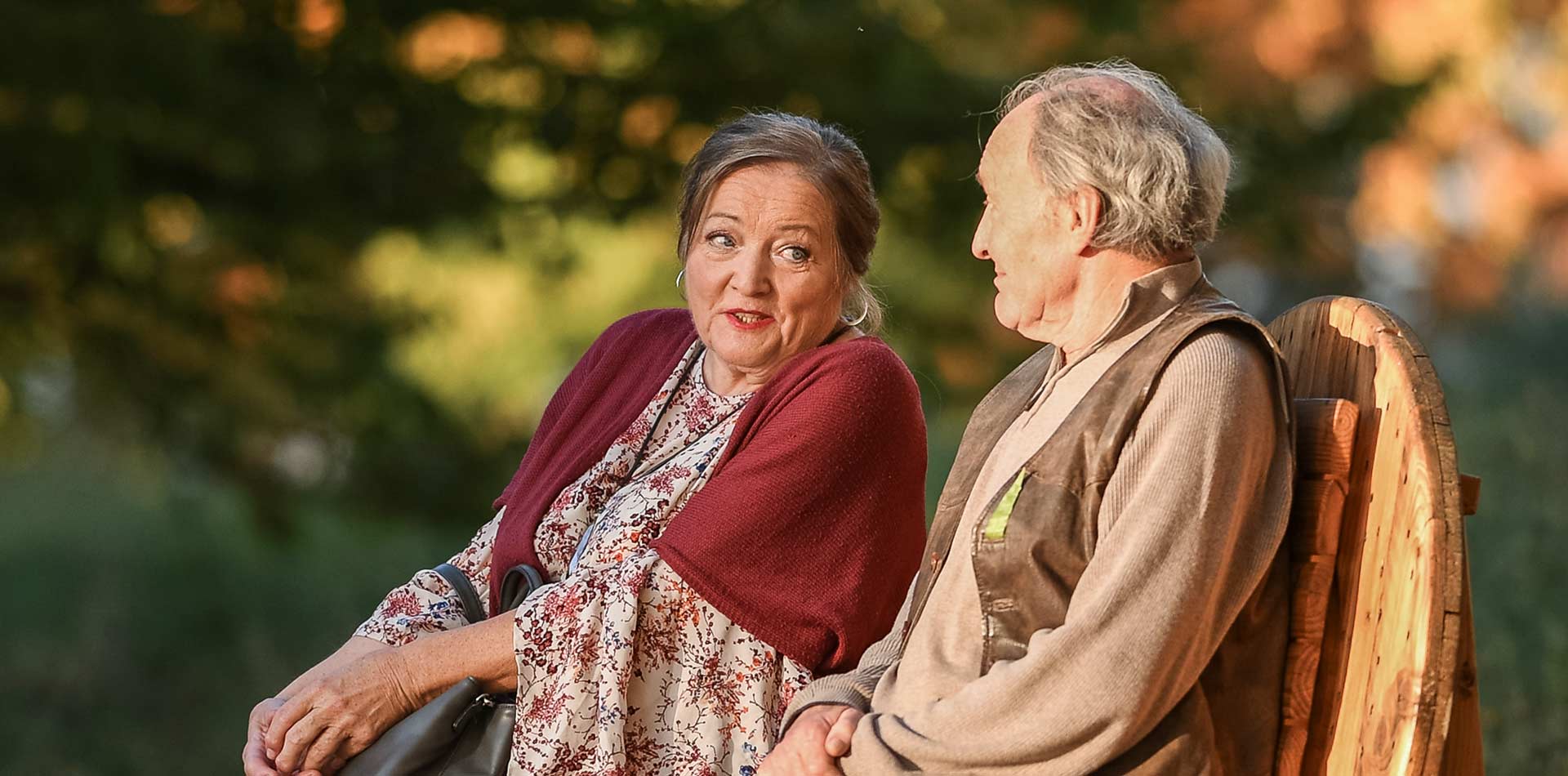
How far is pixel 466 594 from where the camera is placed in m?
2.44

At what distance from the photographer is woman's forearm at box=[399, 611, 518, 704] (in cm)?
213

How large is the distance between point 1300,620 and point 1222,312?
0.32 m

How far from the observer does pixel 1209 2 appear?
30.0 ft

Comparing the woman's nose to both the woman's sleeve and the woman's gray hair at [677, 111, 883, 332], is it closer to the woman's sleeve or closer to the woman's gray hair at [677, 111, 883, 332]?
the woman's gray hair at [677, 111, 883, 332]

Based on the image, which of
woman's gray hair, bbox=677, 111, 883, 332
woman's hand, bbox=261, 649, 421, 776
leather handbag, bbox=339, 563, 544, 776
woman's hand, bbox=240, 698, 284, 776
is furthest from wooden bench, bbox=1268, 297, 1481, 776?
woman's hand, bbox=240, 698, 284, 776

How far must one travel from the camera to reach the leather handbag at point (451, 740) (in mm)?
2094

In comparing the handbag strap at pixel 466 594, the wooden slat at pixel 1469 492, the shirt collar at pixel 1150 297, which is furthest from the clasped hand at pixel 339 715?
the wooden slat at pixel 1469 492

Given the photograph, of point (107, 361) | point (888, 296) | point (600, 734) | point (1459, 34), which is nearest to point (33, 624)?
point (107, 361)

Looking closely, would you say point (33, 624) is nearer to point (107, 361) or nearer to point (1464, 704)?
point (107, 361)

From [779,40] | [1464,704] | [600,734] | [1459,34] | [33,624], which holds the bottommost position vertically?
[1464,704]

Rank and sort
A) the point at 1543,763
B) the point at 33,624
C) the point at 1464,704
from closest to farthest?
the point at 1464,704
the point at 1543,763
the point at 33,624

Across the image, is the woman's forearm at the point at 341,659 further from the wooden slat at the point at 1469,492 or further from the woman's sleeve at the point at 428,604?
the wooden slat at the point at 1469,492

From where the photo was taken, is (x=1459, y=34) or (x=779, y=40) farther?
(x=1459, y=34)

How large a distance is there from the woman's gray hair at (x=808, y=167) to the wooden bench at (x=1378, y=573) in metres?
0.76
